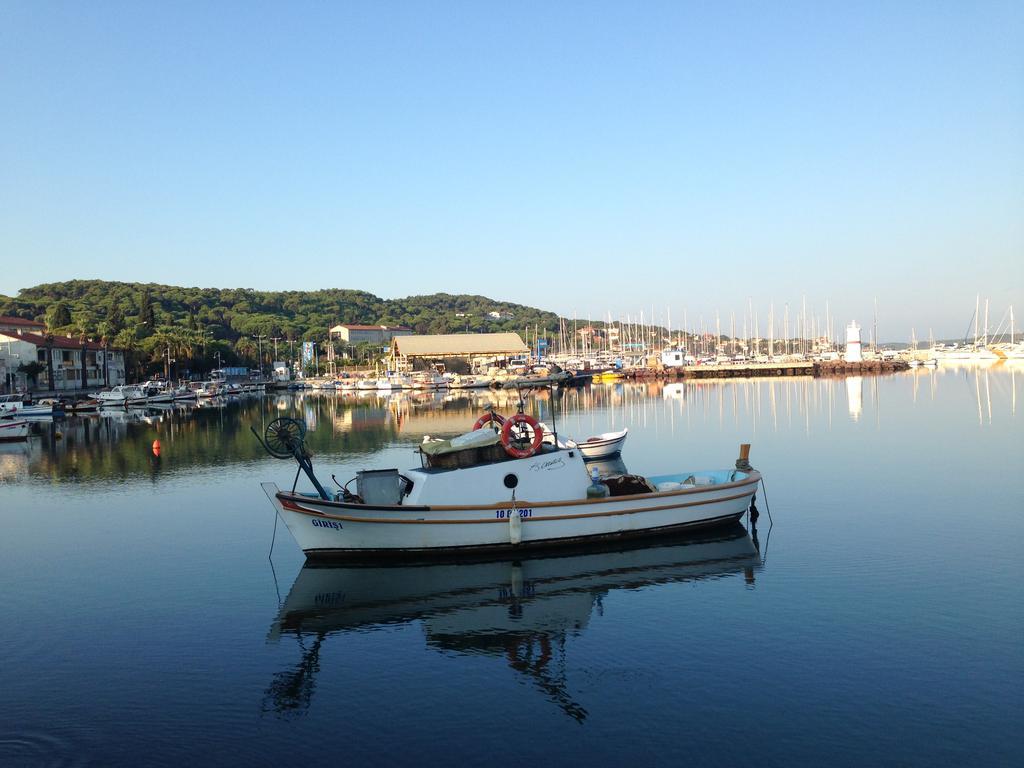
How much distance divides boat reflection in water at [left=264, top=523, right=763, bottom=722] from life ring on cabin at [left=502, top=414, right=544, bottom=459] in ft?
9.02

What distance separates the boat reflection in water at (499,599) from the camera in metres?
13.8

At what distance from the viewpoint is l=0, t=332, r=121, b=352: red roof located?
97438 mm

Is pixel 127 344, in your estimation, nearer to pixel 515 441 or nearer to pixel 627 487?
pixel 515 441

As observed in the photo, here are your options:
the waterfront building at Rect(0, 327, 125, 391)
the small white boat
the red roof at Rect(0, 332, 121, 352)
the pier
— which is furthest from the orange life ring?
the pier

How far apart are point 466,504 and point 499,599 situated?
321cm

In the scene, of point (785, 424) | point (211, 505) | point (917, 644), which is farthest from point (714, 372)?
point (917, 644)

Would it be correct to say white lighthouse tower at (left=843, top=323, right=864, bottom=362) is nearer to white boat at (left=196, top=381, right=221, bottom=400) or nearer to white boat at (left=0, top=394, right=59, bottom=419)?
white boat at (left=196, top=381, right=221, bottom=400)

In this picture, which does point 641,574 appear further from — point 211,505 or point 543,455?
point 211,505

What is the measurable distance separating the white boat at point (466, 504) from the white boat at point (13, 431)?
46.2 meters

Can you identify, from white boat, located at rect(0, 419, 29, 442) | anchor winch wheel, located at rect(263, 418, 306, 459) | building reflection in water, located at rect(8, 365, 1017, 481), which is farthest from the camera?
white boat, located at rect(0, 419, 29, 442)

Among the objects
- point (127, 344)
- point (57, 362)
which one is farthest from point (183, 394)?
point (127, 344)

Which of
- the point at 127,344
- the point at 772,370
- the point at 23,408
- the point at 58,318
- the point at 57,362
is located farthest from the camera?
the point at 772,370

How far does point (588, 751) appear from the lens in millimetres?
10516

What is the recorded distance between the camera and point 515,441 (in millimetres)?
20656
